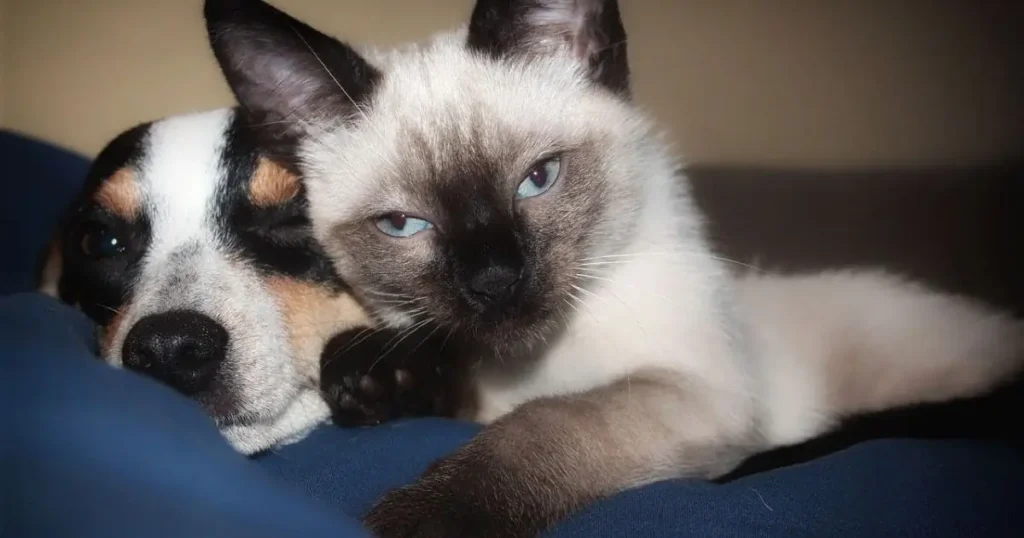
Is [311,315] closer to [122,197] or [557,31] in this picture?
[122,197]

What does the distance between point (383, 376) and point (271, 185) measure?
345 mm

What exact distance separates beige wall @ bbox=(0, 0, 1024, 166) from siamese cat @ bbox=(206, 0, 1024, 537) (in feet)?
1.13

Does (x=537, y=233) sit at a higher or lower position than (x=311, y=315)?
higher

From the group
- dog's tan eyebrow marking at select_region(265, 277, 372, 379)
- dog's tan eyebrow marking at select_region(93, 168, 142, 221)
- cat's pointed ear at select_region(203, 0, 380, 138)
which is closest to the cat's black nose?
dog's tan eyebrow marking at select_region(265, 277, 372, 379)

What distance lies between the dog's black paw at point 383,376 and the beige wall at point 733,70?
2.07 feet

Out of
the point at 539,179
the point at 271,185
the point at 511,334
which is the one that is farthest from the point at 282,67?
the point at 511,334

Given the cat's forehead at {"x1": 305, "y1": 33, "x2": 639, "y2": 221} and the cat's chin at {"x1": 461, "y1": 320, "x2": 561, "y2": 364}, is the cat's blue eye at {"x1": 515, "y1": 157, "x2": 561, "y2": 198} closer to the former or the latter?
the cat's forehead at {"x1": 305, "y1": 33, "x2": 639, "y2": 221}

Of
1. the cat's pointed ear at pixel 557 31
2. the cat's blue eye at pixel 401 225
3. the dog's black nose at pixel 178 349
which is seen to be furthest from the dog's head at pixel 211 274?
the cat's pointed ear at pixel 557 31

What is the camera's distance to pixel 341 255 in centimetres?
112

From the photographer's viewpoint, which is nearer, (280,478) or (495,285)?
(280,478)

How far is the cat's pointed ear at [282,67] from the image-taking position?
1.03 metres

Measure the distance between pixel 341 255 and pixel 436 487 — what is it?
0.44 metres

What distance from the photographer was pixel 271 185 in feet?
3.74

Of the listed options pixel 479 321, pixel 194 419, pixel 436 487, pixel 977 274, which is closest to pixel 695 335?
pixel 479 321
